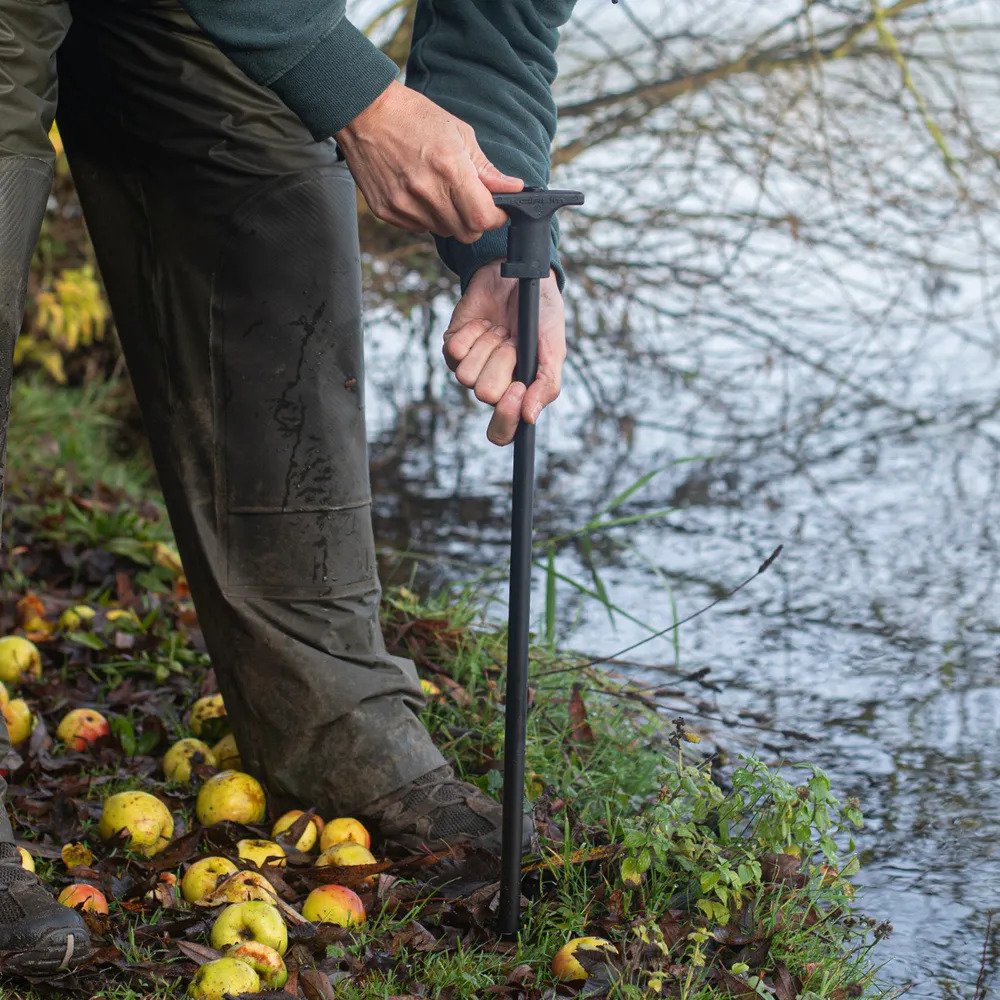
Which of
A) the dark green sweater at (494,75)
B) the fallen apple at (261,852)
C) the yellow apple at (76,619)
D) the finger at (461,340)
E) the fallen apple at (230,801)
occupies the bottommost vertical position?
the fallen apple at (261,852)


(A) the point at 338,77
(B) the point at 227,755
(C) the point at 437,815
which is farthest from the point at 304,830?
(A) the point at 338,77

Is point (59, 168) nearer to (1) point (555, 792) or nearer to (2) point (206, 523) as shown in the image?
(2) point (206, 523)

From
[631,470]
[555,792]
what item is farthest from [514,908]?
[631,470]

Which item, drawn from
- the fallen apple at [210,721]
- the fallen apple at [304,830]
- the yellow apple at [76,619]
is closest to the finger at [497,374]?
the fallen apple at [304,830]

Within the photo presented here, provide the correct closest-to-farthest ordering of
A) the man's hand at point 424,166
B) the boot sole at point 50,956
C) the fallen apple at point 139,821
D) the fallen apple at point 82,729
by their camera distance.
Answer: the man's hand at point 424,166
the boot sole at point 50,956
the fallen apple at point 139,821
the fallen apple at point 82,729

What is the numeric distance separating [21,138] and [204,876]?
1138 mm

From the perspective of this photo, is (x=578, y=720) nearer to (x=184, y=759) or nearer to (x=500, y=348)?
(x=184, y=759)

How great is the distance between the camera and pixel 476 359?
203 cm

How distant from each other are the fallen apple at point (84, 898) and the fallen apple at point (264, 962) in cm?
27

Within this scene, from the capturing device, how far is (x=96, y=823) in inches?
98.5

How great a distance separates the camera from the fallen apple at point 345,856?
2301 mm

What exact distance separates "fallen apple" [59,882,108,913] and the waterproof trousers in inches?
17.7

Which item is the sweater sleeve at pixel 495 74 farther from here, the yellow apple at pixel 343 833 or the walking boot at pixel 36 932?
the walking boot at pixel 36 932

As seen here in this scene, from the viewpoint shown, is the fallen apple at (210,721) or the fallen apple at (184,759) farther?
the fallen apple at (210,721)
